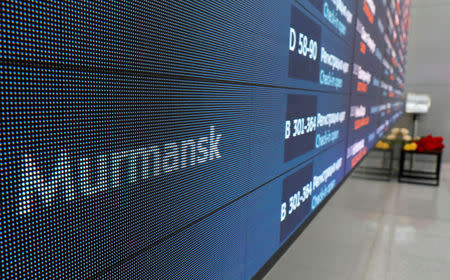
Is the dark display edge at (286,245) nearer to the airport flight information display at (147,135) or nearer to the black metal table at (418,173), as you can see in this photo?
the airport flight information display at (147,135)

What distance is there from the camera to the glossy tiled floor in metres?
2.06

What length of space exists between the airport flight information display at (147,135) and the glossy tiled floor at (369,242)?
1.88ft

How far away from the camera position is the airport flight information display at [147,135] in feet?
1.62

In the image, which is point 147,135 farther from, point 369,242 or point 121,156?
point 369,242

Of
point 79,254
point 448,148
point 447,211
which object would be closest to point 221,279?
point 79,254

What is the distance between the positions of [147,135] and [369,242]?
3077 mm

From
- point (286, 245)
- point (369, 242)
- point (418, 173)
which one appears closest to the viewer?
point (286, 245)

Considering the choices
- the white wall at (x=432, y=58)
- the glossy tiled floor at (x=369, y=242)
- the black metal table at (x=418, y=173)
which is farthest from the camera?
the white wall at (x=432, y=58)

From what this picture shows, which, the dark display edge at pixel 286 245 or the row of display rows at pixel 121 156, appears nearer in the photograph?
the row of display rows at pixel 121 156

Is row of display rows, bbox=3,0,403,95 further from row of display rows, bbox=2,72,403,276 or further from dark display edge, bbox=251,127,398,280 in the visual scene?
dark display edge, bbox=251,127,398,280

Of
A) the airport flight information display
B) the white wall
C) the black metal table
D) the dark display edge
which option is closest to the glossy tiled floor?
the dark display edge

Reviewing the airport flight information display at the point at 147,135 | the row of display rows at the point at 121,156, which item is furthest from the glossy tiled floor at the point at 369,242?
the row of display rows at the point at 121,156

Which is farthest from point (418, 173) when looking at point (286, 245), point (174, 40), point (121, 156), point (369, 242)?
point (121, 156)

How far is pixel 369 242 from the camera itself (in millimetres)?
3270
